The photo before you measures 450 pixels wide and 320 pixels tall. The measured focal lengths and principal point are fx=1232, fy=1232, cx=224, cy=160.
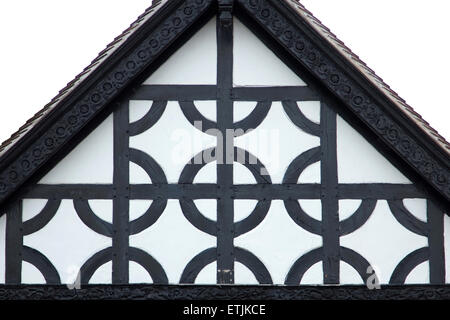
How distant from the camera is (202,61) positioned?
1123 cm

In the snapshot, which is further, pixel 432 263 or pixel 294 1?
pixel 294 1

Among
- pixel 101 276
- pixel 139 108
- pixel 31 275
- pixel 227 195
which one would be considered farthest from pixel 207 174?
pixel 31 275

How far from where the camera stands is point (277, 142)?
36.4 feet

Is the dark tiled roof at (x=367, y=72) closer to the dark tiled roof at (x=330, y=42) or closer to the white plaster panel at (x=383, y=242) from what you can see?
the dark tiled roof at (x=330, y=42)

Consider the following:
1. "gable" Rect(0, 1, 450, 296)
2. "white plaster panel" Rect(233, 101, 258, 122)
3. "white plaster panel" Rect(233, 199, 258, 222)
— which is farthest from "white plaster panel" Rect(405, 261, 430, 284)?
"white plaster panel" Rect(233, 101, 258, 122)

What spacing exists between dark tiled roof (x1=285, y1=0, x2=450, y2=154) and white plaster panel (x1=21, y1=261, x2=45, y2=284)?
328 cm

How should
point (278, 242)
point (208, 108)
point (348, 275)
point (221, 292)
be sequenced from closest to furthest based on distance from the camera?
point (221, 292), point (348, 275), point (278, 242), point (208, 108)

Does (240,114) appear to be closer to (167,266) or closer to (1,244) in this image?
(167,266)

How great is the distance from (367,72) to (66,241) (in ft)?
10.4

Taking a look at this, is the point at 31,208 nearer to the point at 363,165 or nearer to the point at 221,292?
the point at 221,292
